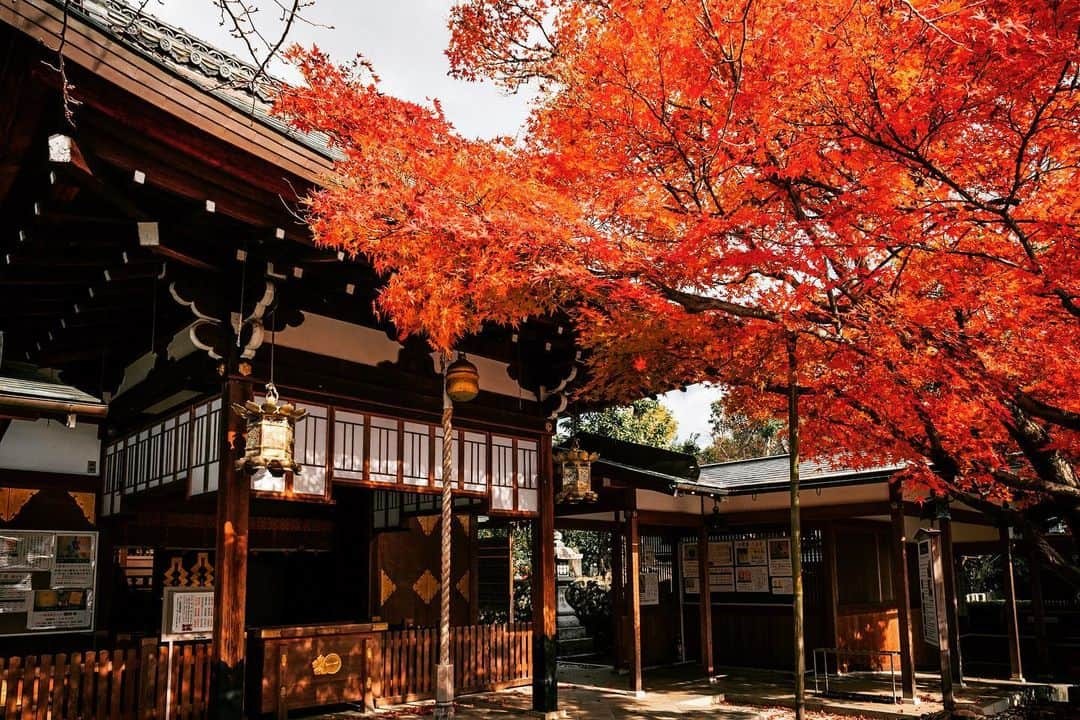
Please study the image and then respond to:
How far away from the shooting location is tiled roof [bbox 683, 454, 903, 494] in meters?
12.5

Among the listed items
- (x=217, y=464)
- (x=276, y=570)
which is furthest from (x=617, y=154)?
(x=276, y=570)

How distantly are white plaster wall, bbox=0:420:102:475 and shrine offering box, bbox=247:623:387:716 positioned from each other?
11.3 feet

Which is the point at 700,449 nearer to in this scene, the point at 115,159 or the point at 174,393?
the point at 174,393

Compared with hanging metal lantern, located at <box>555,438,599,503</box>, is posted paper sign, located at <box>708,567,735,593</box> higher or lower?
lower

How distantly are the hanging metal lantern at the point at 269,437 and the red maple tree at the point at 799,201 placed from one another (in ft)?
4.78

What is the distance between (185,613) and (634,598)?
20.6ft

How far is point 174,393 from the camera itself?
8945 millimetres

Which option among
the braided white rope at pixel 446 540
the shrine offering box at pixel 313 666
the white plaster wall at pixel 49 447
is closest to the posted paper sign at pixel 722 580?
the shrine offering box at pixel 313 666

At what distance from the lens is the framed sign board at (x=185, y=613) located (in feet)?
31.1

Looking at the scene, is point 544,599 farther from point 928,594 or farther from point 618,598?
point 928,594

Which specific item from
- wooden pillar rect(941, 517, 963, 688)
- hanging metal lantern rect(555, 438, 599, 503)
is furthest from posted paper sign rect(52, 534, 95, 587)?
wooden pillar rect(941, 517, 963, 688)

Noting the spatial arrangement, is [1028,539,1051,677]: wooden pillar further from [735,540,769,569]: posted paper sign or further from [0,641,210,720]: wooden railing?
[0,641,210,720]: wooden railing

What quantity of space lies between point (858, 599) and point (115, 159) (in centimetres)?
1453

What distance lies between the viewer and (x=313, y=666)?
372 inches
